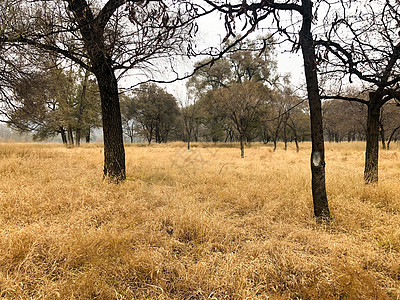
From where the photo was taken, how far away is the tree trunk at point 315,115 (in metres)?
2.91

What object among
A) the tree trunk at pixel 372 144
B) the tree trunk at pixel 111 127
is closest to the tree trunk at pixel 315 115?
the tree trunk at pixel 372 144

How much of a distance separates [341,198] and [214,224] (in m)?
2.89

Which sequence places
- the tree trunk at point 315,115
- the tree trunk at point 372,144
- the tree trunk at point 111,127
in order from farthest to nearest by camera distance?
A: the tree trunk at point 111,127 → the tree trunk at point 372,144 → the tree trunk at point 315,115

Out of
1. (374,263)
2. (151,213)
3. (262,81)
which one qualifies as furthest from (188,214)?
(262,81)

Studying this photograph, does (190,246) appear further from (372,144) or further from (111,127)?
(372,144)

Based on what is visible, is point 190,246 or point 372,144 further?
point 372,144

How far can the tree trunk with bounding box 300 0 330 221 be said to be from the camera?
2914 millimetres

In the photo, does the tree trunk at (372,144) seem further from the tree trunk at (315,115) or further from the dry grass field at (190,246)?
the tree trunk at (315,115)

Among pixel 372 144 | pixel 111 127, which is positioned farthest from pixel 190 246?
pixel 372 144

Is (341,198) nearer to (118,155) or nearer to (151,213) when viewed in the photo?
(151,213)

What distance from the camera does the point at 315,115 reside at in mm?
3023

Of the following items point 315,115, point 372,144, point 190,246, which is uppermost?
point 315,115

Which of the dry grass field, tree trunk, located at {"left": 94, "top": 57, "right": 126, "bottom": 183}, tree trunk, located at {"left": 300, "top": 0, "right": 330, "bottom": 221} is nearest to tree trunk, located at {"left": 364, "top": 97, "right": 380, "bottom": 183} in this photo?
the dry grass field

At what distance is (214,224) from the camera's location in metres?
2.79
